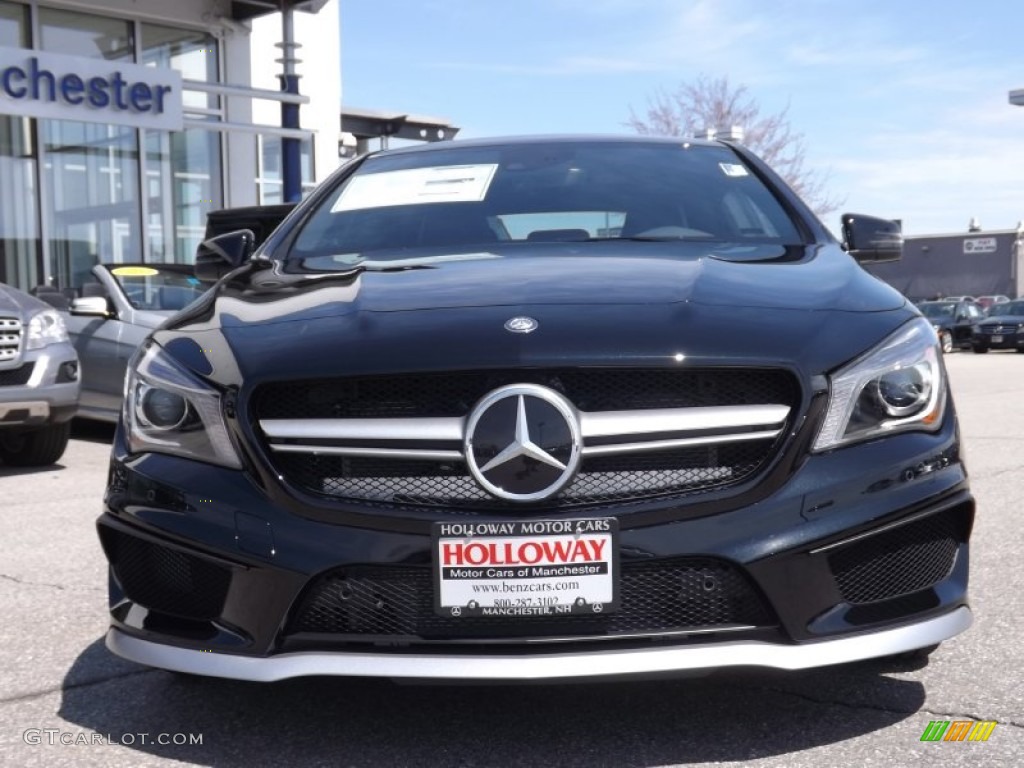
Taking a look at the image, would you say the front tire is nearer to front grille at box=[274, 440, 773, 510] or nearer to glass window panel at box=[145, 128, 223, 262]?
front grille at box=[274, 440, 773, 510]

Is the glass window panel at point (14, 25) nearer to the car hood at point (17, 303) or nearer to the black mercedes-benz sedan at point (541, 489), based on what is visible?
the car hood at point (17, 303)

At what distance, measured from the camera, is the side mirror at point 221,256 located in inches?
163

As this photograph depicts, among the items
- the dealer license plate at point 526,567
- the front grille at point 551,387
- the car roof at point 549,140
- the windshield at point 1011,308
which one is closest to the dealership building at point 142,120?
the car roof at point 549,140

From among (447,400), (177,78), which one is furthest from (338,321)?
(177,78)

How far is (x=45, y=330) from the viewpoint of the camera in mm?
8258

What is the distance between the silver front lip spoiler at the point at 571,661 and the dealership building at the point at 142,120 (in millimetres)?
13884

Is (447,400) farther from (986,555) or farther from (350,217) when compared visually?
(986,555)

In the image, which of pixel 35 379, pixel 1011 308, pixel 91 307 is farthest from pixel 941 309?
pixel 35 379

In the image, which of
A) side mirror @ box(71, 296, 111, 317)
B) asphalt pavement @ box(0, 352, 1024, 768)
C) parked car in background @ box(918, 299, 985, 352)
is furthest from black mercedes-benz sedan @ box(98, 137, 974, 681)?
parked car in background @ box(918, 299, 985, 352)

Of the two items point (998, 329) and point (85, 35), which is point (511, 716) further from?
point (998, 329)

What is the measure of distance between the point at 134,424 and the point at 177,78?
1488 cm

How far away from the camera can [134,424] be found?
9.64ft

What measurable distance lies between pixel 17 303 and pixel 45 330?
229 millimetres

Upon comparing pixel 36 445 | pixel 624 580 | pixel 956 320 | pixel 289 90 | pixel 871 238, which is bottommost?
pixel 956 320
